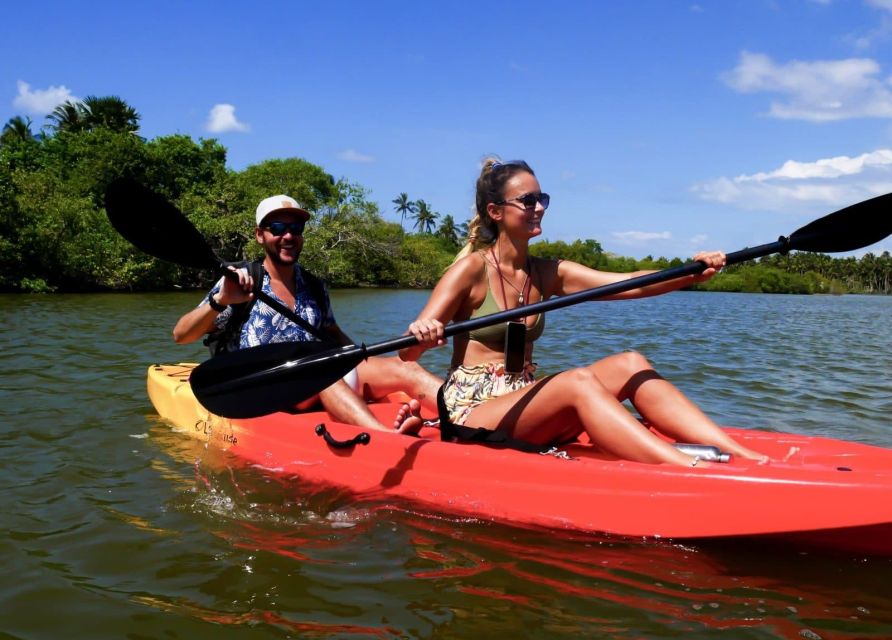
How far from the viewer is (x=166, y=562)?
2.95 meters

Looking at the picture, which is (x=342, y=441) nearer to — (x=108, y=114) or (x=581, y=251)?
(x=108, y=114)

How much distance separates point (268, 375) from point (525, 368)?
131 cm

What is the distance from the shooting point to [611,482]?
318cm

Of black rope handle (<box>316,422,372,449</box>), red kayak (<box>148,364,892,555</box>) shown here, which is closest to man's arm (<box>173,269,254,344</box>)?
red kayak (<box>148,364,892,555</box>)

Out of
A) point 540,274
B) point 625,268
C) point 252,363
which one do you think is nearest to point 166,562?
point 252,363

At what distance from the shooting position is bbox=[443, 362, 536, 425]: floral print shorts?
3623mm

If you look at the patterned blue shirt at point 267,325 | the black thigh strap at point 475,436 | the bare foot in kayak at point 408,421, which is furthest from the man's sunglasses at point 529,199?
the patterned blue shirt at point 267,325

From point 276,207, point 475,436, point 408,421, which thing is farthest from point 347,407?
point 276,207

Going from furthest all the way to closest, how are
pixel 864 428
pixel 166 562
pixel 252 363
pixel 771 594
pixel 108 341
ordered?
1. pixel 108 341
2. pixel 864 428
3. pixel 252 363
4. pixel 166 562
5. pixel 771 594

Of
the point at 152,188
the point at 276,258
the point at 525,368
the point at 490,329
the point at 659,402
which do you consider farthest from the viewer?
the point at 152,188

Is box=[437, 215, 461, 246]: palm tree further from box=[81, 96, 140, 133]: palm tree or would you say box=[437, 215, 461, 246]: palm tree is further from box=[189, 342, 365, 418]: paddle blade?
box=[189, 342, 365, 418]: paddle blade

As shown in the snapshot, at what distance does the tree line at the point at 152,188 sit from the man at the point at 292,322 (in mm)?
18125

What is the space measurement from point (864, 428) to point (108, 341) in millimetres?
9047

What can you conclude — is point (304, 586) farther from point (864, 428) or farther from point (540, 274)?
point (864, 428)
